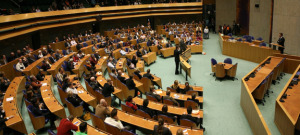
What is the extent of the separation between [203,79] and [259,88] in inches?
131

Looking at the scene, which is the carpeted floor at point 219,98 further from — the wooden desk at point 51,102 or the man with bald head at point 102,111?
the man with bald head at point 102,111

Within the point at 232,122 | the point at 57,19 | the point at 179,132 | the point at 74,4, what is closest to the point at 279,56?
the point at 232,122

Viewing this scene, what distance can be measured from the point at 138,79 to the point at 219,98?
349cm

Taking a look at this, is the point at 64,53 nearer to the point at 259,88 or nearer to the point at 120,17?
the point at 120,17

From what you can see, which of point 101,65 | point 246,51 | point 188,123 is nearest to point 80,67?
point 101,65

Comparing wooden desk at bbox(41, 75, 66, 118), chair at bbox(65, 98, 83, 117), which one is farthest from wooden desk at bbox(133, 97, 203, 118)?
wooden desk at bbox(41, 75, 66, 118)

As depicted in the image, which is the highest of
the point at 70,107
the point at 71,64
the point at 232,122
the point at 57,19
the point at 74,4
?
the point at 74,4

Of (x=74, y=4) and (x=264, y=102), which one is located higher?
(x=74, y=4)

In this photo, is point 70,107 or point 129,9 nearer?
point 70,107

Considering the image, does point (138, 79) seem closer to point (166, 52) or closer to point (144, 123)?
point (144, 123)

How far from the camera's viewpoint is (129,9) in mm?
23172

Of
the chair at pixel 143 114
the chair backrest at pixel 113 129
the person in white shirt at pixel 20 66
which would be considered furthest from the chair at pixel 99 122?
the person in white shirt at pixel 20 66

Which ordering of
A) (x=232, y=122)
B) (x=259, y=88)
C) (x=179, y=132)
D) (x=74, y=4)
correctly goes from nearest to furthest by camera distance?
(x=179, y=132), (x=232, y=122), (x=259, y=88), (x=74, y=4)

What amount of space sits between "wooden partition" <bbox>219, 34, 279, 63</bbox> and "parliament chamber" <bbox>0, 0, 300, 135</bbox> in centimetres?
6
